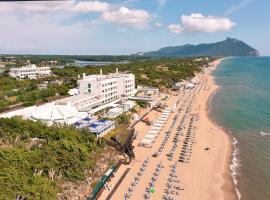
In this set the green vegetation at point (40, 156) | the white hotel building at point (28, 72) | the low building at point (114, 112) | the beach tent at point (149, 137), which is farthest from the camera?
the white hotel building at point (28, 72)

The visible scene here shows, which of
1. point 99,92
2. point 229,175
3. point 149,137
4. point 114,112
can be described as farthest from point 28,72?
point 229,175

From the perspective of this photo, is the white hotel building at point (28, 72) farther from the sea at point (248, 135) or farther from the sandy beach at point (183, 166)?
the sandy beach at point (183, 166)

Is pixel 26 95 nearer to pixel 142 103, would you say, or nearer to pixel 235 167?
pixel 142 103

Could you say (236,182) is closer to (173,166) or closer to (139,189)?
(173,166)

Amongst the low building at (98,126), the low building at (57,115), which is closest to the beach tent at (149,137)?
the low building at (98,126)

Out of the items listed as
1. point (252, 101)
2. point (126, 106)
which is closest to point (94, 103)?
point (126, 106)
